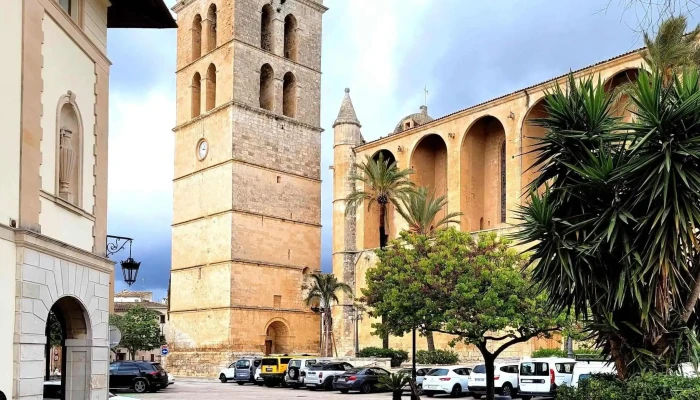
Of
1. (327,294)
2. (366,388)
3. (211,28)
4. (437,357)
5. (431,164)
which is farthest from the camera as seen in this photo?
(211,28)

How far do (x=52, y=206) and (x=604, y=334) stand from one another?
319 inches

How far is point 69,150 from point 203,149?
123 ft

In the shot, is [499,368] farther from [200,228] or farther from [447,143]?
[200,228]

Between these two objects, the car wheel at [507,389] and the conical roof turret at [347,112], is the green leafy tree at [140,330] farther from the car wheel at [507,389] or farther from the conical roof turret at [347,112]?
the car wheel at [507,389]

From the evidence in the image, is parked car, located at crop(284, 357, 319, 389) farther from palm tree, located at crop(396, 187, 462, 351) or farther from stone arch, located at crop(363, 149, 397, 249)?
stone arch, located at crop(363, 149, 397, 249)

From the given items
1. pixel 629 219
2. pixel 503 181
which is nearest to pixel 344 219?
pixel 503 181

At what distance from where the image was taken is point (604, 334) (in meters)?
12.1

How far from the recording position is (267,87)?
50281mm

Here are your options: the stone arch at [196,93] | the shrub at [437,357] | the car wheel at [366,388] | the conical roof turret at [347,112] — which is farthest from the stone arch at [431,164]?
the car wheel at [366,388]

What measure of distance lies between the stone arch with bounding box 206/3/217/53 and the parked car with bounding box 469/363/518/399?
29589 millimetres

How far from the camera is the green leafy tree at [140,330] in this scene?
207ft

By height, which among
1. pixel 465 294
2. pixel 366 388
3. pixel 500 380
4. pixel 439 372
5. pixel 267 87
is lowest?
pixel 366 388

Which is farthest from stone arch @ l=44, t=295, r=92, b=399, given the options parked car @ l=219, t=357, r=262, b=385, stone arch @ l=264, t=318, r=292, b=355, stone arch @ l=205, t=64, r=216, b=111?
stone arch @ l=205, t=64, r=216, b=111

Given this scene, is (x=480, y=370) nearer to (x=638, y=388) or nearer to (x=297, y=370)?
(x=297, y=370)
